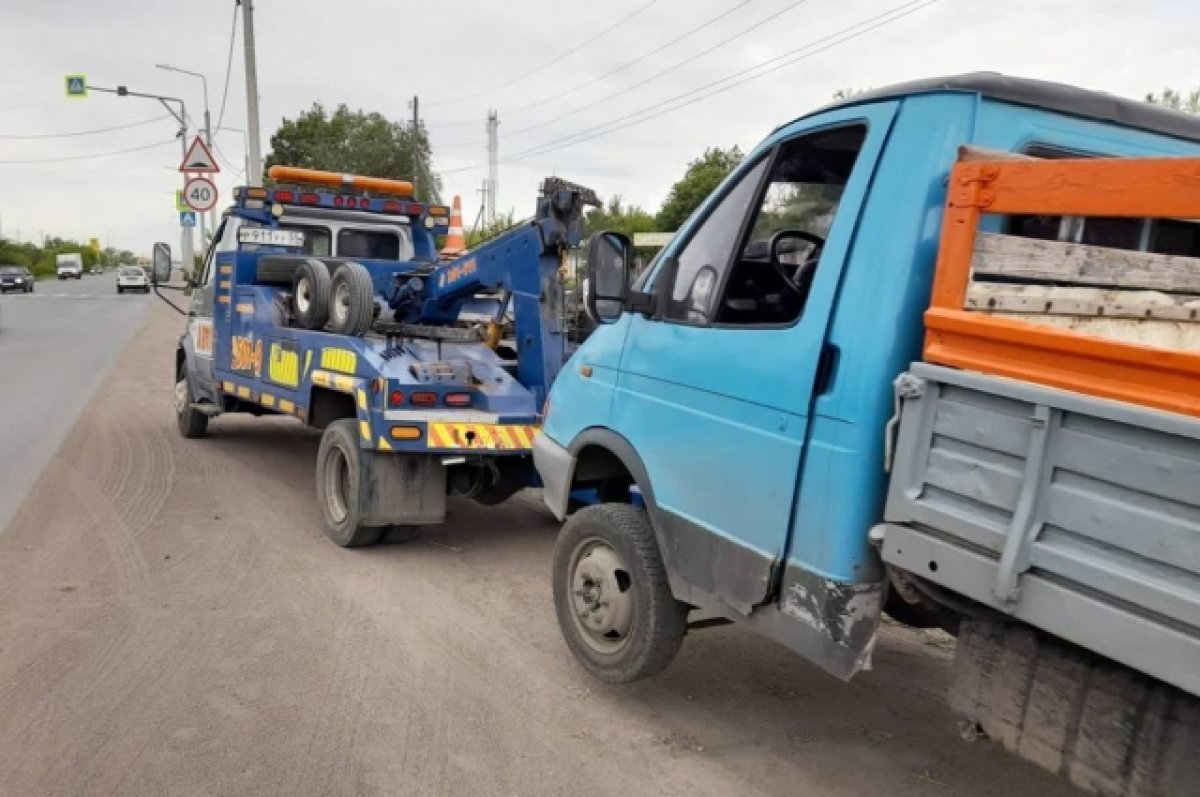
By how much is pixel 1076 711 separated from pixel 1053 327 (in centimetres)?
99

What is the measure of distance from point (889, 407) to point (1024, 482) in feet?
1.75

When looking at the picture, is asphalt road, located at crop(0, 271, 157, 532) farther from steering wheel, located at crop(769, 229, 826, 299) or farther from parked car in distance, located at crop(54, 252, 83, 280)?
parked car in distance, located at crop(54, 252, 83, 280)

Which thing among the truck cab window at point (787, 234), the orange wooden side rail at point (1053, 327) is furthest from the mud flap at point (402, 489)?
the orange wooden side rail at point (1053, 327)

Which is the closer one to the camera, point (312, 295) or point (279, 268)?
point (312, 295)

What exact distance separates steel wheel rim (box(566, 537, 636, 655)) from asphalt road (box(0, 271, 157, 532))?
4557 millimetres

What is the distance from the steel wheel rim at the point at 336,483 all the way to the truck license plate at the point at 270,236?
2.82m

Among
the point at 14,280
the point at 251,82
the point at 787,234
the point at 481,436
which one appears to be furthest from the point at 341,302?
the point at 14,280

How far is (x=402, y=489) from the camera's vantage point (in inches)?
229

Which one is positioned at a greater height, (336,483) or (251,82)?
(251,82)

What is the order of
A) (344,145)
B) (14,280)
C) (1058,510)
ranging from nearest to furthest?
(1058,510), (344,145), (14,280)

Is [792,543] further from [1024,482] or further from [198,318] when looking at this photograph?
[198,318]

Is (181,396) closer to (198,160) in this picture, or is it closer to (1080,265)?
(198,160)

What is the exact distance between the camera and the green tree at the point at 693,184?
30.3 m

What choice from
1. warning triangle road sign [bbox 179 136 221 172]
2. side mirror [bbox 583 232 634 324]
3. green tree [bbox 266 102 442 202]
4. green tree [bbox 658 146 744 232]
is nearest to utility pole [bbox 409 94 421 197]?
green tree [bbox 266 102 442 202]
